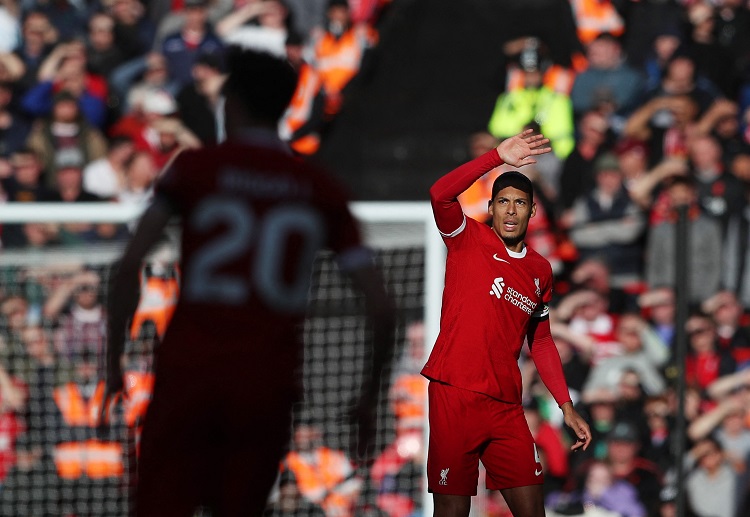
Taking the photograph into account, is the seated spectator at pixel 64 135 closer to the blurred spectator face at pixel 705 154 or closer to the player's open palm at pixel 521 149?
the blurred spectator face at pixel 705 154

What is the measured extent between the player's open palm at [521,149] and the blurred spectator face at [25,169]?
18.0ft

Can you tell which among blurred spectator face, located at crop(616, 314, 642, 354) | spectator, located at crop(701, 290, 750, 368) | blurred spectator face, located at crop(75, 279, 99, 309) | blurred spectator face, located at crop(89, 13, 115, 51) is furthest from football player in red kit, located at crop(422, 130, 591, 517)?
blurred spectator face, located at crop(89, 13, 115, 51)

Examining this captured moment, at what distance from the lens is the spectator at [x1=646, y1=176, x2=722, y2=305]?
7824 mm

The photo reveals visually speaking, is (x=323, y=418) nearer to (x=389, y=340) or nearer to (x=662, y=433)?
(x=662, y=433)

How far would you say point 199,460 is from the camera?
3547 millimetres

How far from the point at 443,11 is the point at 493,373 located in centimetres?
676

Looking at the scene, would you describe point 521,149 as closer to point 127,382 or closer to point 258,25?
point 127,382

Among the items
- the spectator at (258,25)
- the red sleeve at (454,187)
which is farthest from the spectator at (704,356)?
the spectator at (258,25)

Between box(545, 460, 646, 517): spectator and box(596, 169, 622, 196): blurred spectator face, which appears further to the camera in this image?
box(596, 169, 622, 196): blurred spectator face

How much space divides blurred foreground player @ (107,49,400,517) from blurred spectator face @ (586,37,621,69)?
7.06m

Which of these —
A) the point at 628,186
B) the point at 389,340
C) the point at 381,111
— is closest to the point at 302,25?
the point at 381,111

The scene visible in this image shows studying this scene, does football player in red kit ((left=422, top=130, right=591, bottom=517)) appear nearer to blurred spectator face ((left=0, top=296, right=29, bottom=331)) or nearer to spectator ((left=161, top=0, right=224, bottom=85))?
blurred spectator face ((left=0, top=296, right=29, bottom=331))

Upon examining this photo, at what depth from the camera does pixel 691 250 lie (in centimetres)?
838

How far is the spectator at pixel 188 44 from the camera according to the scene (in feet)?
33.5
